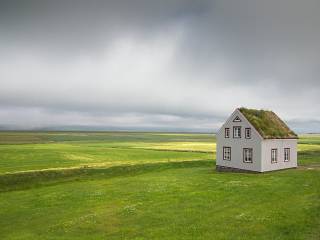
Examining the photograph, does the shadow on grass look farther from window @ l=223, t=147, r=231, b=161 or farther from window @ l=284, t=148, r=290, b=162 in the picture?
window @ l=284, t=148, r=290, b=162

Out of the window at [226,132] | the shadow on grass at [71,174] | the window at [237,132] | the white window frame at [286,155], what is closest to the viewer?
the shadow on grass at [71,174]

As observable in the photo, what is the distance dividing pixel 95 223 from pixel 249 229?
432 inches

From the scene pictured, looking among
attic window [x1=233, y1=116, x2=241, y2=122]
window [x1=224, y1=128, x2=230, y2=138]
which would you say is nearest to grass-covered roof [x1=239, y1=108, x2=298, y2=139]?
attic window [x1=233, y1=116, x2=241, y2=122]

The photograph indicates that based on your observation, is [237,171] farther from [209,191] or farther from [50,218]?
[50,218]

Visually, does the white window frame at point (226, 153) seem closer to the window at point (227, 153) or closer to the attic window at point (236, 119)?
the window at point (227, 153)

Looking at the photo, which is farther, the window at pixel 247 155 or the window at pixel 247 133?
the window at pixel 247 133

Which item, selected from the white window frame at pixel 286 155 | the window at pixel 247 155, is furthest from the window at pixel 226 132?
the white window frame at pixel 286 155

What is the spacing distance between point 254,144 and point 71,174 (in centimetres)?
2926

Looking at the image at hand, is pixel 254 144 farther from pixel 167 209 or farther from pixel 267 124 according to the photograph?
pixel 167 209

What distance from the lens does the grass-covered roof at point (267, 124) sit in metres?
53.2

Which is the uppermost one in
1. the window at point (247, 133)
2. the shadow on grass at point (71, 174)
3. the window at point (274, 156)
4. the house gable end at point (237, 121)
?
the house gable end at point (237, 121)

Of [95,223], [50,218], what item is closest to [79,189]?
[50,218]

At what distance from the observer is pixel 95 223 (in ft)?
84.2

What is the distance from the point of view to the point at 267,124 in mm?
56312
